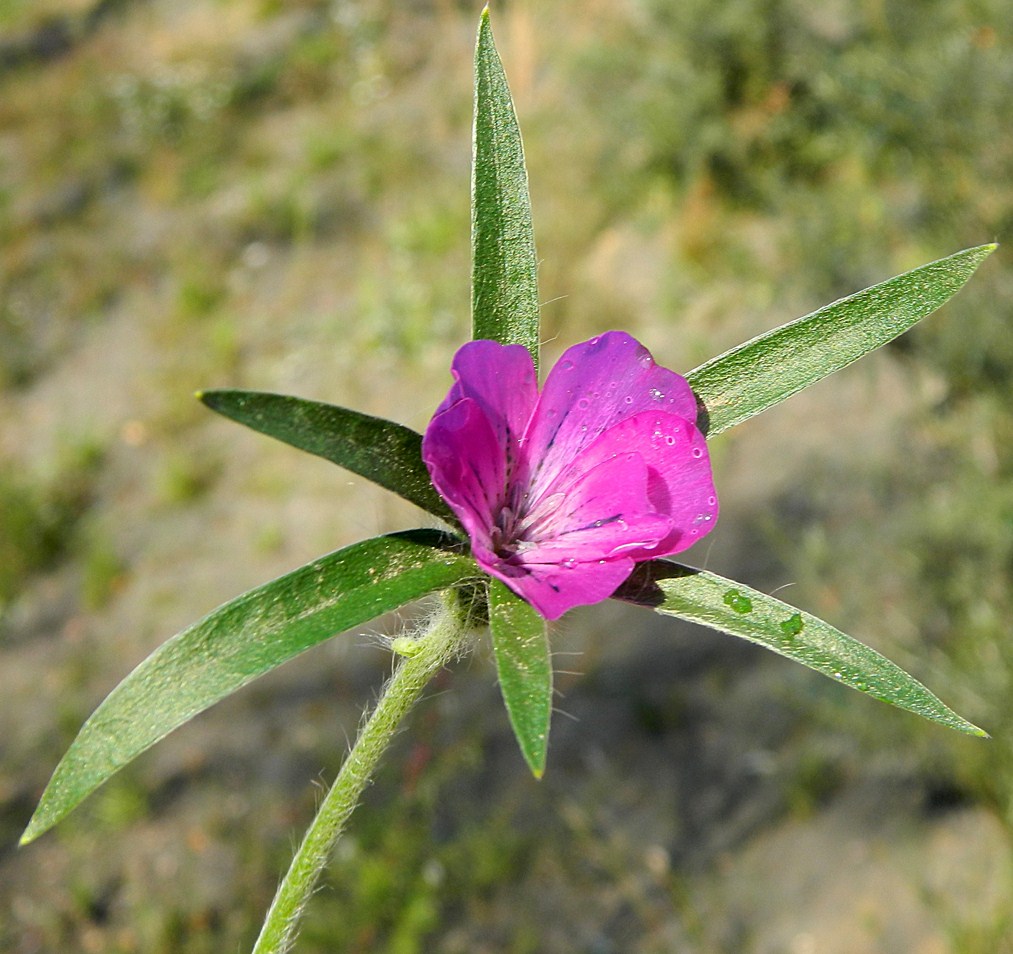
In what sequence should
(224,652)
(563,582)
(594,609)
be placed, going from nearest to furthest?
(224,652) → (563,582) → (594,609)

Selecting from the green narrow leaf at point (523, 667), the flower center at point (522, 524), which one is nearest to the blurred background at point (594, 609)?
the flower center at point (522, 524)

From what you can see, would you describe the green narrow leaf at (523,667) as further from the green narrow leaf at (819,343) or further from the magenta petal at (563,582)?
the green narrow leaf at (819,343)

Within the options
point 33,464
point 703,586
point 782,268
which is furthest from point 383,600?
point 33,464

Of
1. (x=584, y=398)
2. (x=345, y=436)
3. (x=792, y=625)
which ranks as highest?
(x=345, y=436)

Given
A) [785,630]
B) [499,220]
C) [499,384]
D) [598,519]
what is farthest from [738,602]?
[499,220]

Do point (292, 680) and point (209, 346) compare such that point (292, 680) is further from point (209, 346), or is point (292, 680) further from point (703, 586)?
point (703, 586)

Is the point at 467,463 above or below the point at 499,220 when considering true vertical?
below

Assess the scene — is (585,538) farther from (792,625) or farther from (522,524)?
(792,625)
